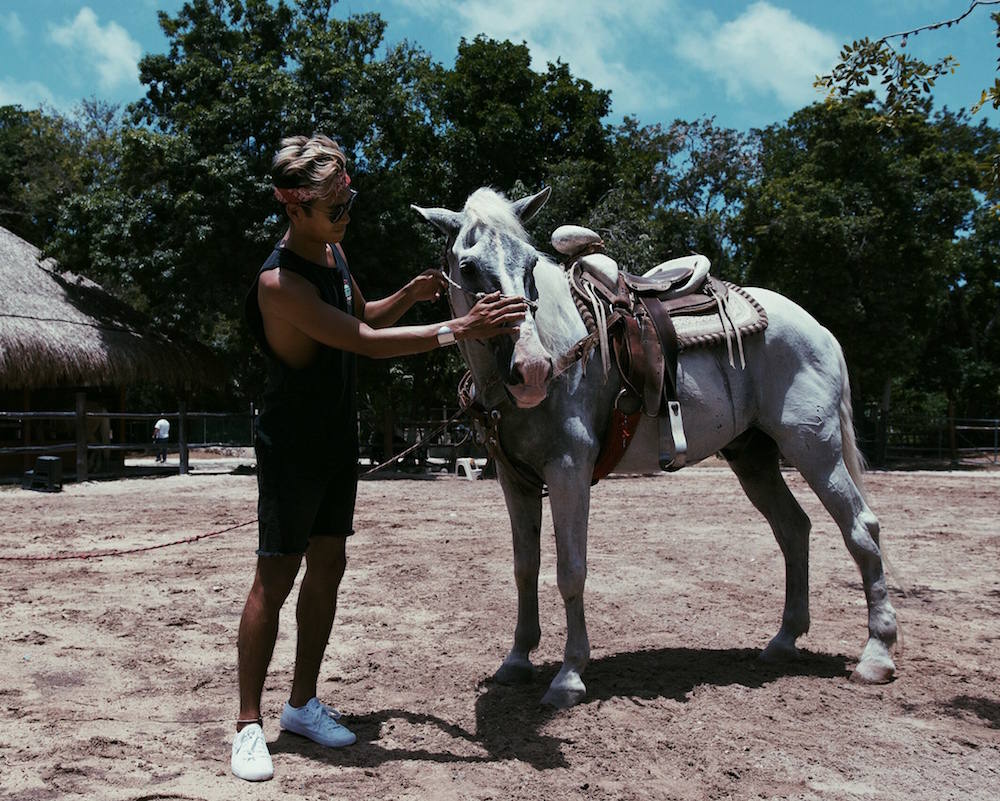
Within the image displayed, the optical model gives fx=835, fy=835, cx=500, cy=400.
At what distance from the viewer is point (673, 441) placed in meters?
3.82

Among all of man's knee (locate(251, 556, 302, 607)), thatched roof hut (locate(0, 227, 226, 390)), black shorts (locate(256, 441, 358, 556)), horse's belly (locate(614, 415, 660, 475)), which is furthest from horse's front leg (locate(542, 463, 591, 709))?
thatched roof hut (locate(0, 227, 226, 390))

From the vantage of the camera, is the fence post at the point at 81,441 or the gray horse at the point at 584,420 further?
the fence post at the point at 81,441

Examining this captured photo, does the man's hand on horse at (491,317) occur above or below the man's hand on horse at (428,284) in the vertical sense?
below

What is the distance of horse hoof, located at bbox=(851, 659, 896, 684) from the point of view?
3.75 m

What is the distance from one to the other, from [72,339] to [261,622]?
1526 cm

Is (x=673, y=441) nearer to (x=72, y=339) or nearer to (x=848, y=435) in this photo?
(x=848, y=435)

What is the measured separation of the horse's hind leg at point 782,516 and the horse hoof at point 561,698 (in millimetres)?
1210

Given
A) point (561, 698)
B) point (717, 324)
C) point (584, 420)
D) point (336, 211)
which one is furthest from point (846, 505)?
point (336, 211)

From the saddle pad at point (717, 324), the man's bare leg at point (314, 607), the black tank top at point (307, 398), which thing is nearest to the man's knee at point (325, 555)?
the man's bare leg at point (314, 607)

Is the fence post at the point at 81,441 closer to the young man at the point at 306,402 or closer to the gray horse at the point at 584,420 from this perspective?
the gray horse at the point at 584,420

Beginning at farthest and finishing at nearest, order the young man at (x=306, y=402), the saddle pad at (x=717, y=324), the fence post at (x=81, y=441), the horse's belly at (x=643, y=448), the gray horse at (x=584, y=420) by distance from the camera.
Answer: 1. the fence post at (x=81, y=441)
2. the saddle pad at (x=717, y=324)
3. the horse's belly at (x=643, y=448)
4. the gray horse at (x=584, y=420)
5. the young man at (x=306, y=402)

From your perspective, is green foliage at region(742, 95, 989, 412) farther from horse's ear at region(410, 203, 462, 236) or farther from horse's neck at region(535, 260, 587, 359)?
horse's ear at region(410, 203, 462, 236)

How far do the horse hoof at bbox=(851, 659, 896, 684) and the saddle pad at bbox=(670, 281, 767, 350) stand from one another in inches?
63.6

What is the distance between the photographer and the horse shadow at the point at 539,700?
2959 mm
